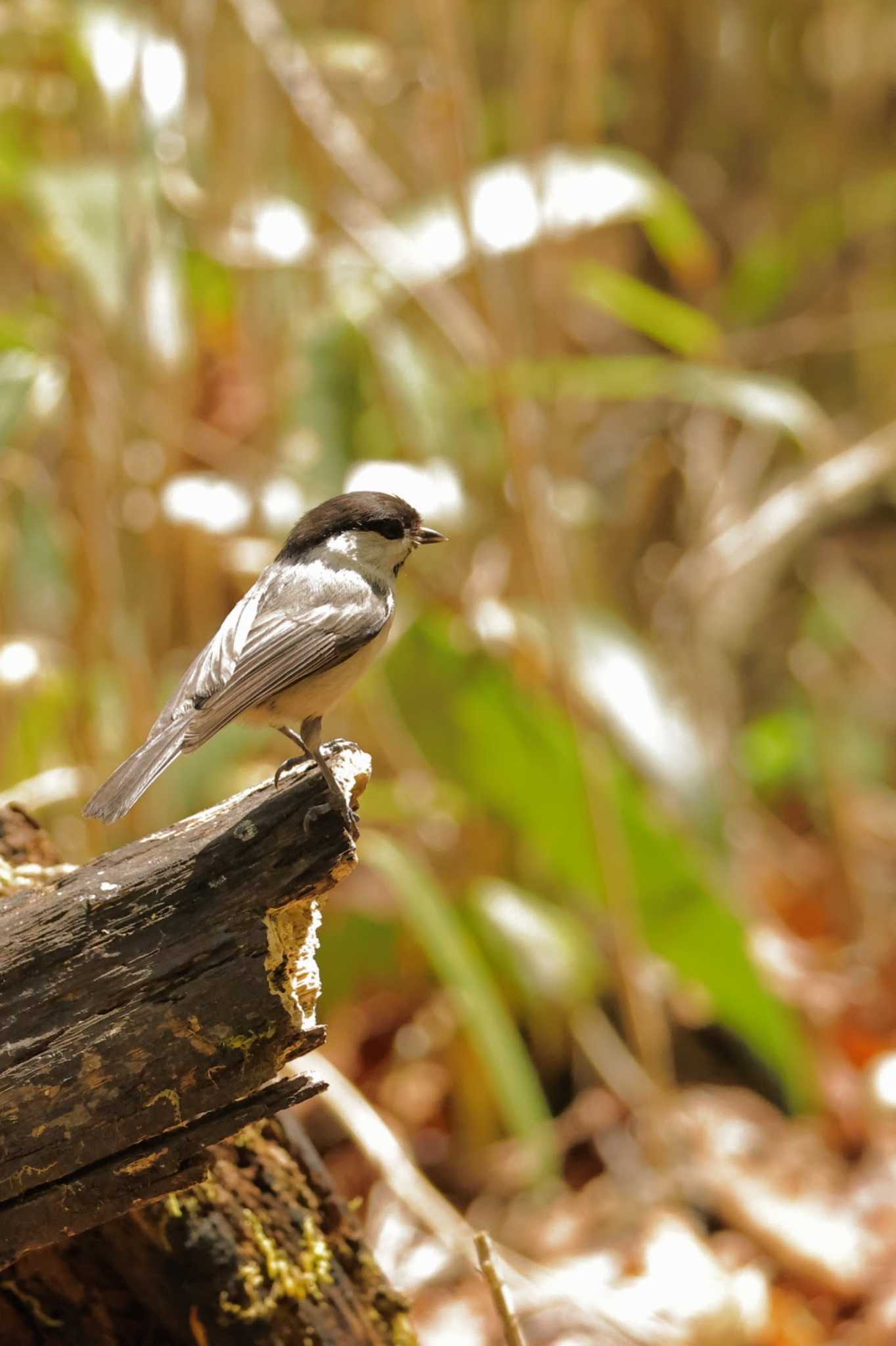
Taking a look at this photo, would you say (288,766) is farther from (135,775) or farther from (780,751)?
(780,751)

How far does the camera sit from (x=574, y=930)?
9.09 feet

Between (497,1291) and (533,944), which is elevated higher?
(533,944)

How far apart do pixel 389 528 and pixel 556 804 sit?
117cm

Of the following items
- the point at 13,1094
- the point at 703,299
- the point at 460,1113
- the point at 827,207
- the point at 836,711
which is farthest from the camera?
the point at 836,711

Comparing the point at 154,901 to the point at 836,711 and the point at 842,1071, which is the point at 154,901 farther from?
the point at 836,711

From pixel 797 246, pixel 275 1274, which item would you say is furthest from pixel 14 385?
pixel 797 246

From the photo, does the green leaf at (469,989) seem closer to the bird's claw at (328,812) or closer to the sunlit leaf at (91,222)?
the sunlit leaf at (91,222)

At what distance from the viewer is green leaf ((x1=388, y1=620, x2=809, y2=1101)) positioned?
2500mm

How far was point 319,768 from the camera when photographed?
1.25 metres

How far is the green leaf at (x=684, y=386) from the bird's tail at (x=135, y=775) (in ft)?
4.65

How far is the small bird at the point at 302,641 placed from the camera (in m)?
1.22

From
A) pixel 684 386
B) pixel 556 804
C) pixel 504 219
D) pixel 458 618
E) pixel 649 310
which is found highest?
pixel 504 219

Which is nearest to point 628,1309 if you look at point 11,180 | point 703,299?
point 11,180

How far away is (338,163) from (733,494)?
78.0 inches
